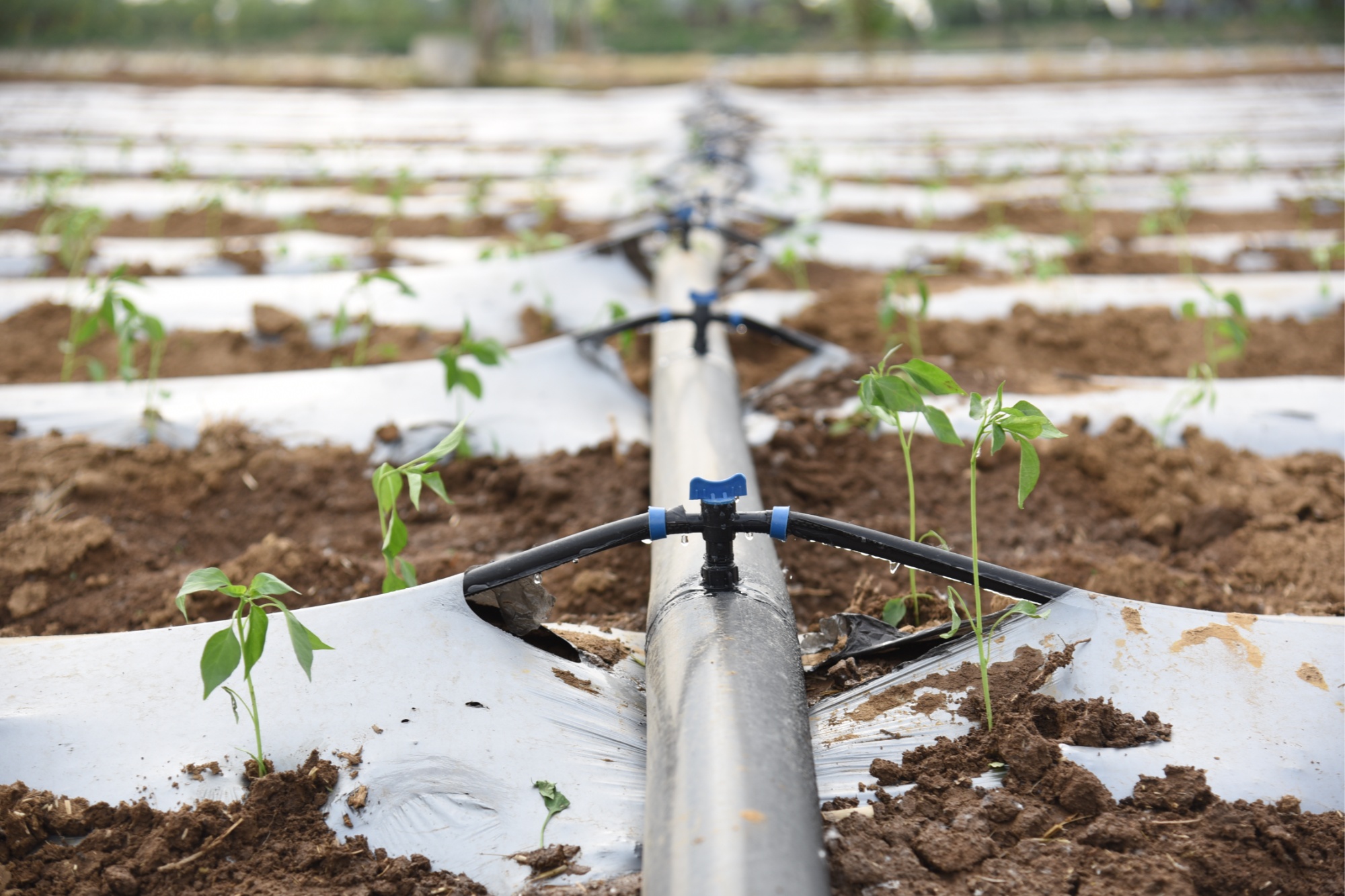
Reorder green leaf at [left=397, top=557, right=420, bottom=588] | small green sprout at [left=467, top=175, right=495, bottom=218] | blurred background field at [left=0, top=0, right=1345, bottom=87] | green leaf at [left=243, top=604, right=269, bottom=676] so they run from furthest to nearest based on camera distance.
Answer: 1. blurred background field at [left=0, top=0, right=1345, bottom=87]
2. small green sprout at [left=467, top=175, right=495, bottom=218]
3. green leaf at [left=397, top=557, right=420, bottom=588]
4. green leaf at [left=243, top=604, right=269, bottom=676]

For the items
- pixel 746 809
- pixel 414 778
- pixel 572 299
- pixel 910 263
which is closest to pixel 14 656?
pixel 414 778

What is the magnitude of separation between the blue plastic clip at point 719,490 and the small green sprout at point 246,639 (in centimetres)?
47

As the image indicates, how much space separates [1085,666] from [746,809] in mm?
525

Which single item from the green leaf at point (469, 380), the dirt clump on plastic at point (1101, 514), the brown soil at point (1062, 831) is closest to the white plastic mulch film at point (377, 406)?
the green leaf at point (469, 380)

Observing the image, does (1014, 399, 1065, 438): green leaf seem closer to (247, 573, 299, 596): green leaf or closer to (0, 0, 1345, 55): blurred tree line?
(247, 573, 299, 596): green leaf

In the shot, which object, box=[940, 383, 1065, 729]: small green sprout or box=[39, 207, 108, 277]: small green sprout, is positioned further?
box=[39, 207, 108, 277]: small green sprout

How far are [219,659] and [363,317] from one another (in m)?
1.77

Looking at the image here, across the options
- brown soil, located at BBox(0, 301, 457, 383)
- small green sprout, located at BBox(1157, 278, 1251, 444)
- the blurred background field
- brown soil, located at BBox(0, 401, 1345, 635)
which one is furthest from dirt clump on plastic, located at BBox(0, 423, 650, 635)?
the blurred background field

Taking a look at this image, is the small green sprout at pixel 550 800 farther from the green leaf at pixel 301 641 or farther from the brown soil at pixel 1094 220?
the brown soil at pixel 1094 220

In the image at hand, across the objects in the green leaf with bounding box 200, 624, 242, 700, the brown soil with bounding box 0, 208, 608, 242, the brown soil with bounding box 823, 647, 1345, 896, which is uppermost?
→ the brown soil with bounding box 0, 208, 608, 242

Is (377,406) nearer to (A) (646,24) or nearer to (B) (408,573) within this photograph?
(B) (408,573)

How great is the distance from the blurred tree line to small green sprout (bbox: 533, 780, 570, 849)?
16.2 meters

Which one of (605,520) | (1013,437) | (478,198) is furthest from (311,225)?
(1013,437)

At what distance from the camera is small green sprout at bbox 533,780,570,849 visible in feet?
3.27
